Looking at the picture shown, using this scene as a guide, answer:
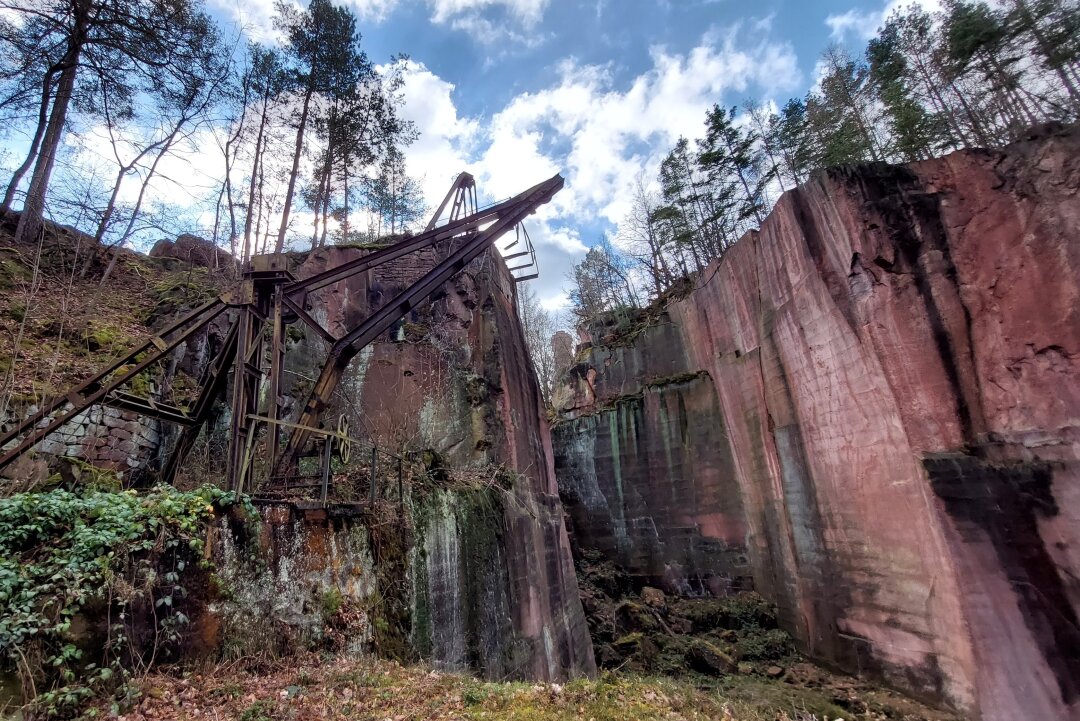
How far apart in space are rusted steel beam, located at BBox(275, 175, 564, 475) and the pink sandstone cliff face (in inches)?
250

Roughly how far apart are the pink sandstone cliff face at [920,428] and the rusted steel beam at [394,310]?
6.36 m

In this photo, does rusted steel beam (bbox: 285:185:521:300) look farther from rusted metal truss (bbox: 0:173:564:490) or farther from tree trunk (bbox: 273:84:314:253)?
tree trunk (bbox: 273:84:314:253)

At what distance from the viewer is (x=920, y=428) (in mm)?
8969

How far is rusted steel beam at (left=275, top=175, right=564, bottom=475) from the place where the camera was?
25.4 feet

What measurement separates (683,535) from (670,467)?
2087 mm

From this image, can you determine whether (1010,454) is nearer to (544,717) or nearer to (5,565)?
(544,717)

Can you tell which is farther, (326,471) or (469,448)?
(469,448)

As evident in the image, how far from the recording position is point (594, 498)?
54.2 feet

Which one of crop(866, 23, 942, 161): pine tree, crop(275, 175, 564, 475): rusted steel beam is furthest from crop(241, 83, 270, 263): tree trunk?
crop(866, 23, 942, 161): pine tree

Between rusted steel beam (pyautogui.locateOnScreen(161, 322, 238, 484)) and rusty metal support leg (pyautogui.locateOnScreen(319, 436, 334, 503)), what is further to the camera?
rusted steel beam (pyautogui.locateOnScreen(161, 322, 238, 484))

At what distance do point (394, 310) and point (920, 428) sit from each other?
10379 mm

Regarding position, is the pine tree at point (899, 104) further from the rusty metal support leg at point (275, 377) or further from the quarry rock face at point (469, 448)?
the rusty metal support leg at point (275, 377)

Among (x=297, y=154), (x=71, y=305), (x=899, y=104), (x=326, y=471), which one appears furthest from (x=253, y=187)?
(x=899, y=104)

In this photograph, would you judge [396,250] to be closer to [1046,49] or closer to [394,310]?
[394,310]
